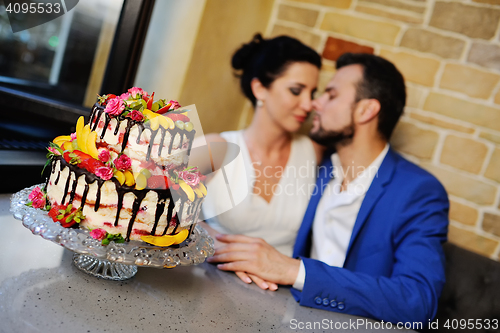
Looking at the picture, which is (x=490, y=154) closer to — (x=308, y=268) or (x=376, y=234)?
(x=376, y=234)

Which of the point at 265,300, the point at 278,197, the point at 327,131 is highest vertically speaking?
the point at 327,131

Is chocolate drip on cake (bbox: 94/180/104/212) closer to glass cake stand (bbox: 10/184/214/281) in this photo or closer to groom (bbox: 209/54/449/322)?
glass cake stand (bbox: 10/184/214/281)

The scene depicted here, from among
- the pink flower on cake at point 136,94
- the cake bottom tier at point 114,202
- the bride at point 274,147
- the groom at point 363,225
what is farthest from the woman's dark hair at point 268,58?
the cake bottom tier at point 114,202

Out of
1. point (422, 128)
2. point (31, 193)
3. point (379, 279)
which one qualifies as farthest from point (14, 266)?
point (422, 128)

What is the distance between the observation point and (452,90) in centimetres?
190

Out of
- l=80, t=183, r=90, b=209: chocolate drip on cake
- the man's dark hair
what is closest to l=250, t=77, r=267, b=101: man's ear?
the man's dark hair

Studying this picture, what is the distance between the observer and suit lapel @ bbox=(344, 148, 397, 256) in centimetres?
152

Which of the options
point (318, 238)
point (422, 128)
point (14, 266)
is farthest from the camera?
point (422, 128)

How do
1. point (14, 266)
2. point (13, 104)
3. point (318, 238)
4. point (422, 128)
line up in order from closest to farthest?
point (14, 266), point (13, 104), point (318, 238), point (422, 128)

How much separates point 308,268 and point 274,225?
58cm

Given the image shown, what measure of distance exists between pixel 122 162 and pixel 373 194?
1066mm

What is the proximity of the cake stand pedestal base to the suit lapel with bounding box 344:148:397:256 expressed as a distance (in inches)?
36.1

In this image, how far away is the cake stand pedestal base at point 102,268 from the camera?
3.00 feet

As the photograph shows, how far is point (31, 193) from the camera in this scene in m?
0.90
